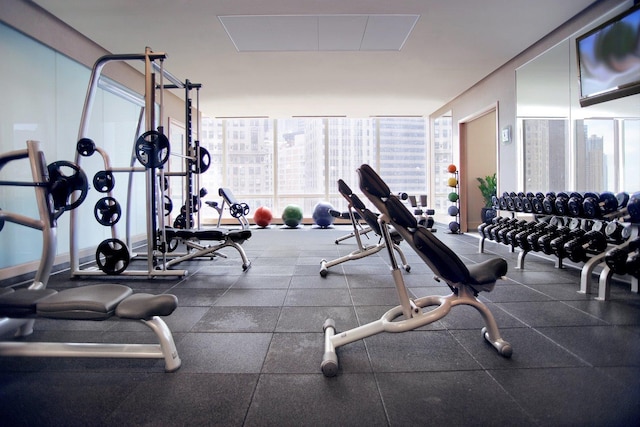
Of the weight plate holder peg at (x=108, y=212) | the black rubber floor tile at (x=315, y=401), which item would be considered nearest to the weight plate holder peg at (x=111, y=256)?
the weight plate holder peg at (x=108, y=212)

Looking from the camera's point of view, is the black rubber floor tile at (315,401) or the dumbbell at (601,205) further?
the dumbbell at (601,205)

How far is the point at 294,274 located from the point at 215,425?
2164mm

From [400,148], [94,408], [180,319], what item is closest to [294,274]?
[180,319]

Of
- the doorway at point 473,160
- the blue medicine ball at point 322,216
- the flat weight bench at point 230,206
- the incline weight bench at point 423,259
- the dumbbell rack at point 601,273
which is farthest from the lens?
the blue medicine ball at point 322,216

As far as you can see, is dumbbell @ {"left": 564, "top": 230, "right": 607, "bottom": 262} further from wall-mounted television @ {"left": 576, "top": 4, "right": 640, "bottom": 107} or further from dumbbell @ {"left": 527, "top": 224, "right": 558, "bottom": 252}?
wall-mounted television @ {"left": 576, "top": 4, "right": 640, "bottom": 107}

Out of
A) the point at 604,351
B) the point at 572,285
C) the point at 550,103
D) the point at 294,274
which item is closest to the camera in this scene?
the point at 604,351

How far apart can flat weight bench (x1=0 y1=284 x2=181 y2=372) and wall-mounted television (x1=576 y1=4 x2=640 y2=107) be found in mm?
3494

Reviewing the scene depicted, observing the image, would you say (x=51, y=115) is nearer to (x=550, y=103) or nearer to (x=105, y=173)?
(x=105, y=173)

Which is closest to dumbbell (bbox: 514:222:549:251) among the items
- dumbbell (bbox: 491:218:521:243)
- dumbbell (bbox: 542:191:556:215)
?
dumbbell (bbox: 542:191:556:215)

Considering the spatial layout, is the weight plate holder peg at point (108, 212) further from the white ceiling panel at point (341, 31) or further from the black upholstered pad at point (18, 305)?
the white ceiling panel at point (341, 31)

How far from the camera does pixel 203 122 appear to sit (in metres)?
8.23

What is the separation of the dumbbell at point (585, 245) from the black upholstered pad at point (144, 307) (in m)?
2.71

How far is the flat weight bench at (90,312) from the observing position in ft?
4.61

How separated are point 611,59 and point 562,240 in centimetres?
150
